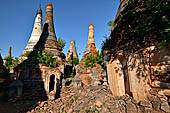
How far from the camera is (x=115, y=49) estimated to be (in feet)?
16.8

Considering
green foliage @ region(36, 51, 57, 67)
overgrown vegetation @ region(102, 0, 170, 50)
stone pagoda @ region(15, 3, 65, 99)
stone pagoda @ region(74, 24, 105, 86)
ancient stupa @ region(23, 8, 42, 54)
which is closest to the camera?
overgrown vegetation @ region(102, 0, 170, 50)

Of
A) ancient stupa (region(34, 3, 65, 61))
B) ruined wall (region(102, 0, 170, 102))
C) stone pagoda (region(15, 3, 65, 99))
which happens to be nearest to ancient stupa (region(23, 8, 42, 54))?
ancient stupa (region(34, 3, 65, 61))

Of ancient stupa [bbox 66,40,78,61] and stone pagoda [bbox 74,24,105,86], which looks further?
ancient stupa [bbox 66,40,78,61]

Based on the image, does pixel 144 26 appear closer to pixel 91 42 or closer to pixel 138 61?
pixel 138 61

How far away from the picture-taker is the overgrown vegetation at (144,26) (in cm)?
324

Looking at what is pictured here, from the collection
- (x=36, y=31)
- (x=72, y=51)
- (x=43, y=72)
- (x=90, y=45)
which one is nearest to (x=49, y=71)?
(x=43, y=72)

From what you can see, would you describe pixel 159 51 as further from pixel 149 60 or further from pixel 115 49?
pixel 115 49

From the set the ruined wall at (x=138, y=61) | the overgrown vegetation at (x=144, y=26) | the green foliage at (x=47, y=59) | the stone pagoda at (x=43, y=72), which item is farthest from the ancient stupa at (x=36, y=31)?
the overgrown vegetation at (x=144, y=26)

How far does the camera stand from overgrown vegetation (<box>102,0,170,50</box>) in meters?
3.24

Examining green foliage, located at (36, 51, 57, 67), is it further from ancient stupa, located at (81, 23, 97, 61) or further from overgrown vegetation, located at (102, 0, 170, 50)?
overgrown vegetation, located at (102, 0, 170, 50)

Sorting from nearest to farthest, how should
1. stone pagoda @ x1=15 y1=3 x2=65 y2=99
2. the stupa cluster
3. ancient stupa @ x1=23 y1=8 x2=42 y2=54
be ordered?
1. the stupa cluster
2. stone pagoda @ x1=15 y1=3 x2=65 y2=99
3. ancient stupa @ x1=23 y1=8 x2=42 y2=54

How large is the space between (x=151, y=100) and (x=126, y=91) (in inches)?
87.5

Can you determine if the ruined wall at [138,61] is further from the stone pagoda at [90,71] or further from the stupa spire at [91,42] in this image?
the stupa spire at [91,42]

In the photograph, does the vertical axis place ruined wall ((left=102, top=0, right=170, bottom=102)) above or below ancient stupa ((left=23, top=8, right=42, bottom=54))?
below
